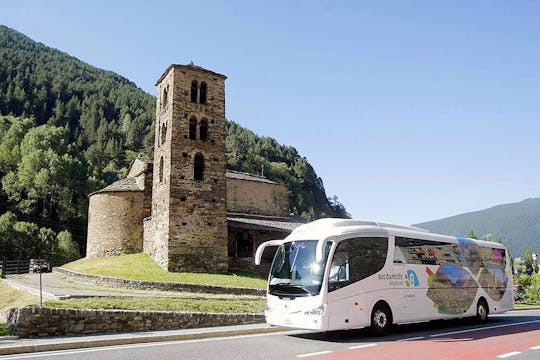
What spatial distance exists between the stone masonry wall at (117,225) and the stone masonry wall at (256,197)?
32.0 ft

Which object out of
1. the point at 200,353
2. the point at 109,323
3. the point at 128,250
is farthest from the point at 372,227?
the point at 128,250

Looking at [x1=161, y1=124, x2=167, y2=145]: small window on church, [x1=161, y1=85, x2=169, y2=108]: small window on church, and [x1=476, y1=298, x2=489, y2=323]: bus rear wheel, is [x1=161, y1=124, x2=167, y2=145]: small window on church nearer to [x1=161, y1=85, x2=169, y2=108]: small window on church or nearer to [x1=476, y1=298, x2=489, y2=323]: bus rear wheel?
[x1=161, y1=85, x2=169, y2=108]: small window on church

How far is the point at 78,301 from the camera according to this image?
53.5 feet

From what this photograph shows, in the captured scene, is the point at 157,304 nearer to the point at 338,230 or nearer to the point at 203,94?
the point at 338,230

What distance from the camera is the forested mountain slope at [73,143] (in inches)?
2810

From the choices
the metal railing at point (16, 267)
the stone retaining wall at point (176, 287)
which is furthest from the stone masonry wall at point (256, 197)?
the metal railing at point (16, 267)

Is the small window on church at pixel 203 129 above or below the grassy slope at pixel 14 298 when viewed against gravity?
above

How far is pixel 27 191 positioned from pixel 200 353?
72.6 m

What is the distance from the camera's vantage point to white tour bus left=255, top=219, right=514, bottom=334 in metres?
11.3

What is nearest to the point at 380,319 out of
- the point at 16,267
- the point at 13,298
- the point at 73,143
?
the point at 13,298

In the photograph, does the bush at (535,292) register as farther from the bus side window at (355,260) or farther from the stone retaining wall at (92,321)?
the stone retaining wall at (92,321)

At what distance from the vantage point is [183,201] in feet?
106

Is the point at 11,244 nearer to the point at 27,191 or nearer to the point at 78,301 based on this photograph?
the point at 27,191

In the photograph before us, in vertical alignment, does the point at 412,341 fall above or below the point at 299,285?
below
